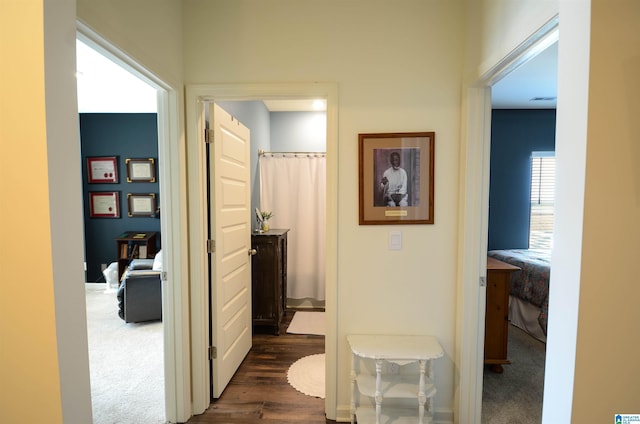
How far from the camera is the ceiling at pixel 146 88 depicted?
2.56 m

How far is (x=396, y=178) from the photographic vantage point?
1739 millimetres

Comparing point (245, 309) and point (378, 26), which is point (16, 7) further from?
point (245, 309)

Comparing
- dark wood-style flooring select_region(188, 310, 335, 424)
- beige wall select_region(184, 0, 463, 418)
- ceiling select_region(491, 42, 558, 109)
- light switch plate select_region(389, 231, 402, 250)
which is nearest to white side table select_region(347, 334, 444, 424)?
beige wall select_region(184, 0, 463, 418)

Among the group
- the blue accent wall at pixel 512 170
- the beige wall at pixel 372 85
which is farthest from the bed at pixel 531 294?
the beige wall at pixel 372 85

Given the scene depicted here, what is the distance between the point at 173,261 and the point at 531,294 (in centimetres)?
331

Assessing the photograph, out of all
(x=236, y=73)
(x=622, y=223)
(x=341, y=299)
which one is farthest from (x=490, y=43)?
(x=341, y=299)

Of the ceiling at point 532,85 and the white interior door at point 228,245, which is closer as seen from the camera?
the white interior door at point 228,245

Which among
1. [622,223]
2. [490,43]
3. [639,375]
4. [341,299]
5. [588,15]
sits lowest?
[341,299]

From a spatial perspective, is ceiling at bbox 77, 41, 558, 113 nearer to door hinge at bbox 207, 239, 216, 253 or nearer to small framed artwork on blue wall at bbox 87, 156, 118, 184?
small framed artwork on blue wall at bbox 87, 156, 118, 184

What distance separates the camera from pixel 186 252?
5.79 feet

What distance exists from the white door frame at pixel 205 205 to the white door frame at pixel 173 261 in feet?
0.20

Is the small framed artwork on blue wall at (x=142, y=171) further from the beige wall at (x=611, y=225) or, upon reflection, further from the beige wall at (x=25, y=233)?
the beige wall at (x=611, y=225)

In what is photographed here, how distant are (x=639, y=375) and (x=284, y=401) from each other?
1.88 metres

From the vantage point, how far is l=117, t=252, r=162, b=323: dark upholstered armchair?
3123 mm
